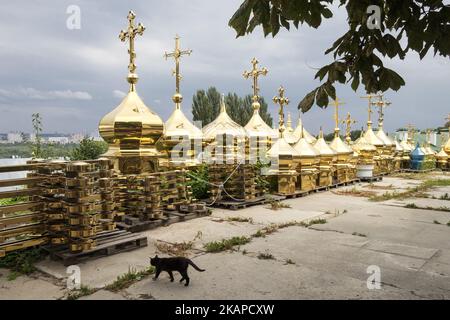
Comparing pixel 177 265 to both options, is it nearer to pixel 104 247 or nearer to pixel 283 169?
pixel 104 247

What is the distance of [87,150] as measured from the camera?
1623 centimetres

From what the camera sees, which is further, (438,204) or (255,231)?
(438,204)

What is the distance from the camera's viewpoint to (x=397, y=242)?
6.45m

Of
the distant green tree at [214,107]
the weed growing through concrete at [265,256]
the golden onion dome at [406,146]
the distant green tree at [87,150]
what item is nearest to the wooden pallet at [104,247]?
the weed growing through concrete at [265,256]

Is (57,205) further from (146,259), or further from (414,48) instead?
(414,48)

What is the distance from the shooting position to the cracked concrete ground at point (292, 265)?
423 cm

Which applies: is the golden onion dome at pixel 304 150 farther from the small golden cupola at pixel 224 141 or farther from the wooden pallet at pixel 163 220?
the wooden pallet at pixel 163 220

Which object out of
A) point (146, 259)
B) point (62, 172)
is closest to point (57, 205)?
point (62, 172)

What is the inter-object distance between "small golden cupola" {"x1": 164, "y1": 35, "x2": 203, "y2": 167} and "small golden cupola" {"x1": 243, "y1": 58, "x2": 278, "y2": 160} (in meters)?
2.04

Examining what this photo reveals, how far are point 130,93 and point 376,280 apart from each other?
693 cm

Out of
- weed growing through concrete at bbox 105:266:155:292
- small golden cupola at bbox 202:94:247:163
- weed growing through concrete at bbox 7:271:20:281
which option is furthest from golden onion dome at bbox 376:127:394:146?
weed growing through concrete at bbox 7:271:20:281

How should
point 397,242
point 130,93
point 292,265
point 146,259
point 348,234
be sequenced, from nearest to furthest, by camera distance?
point 292,265 → point 146,259 → point 397,242 → point 348,234 → point 130,93

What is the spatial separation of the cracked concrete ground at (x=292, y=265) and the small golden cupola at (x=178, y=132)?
421 cm

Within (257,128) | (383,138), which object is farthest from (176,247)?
(383,138)
